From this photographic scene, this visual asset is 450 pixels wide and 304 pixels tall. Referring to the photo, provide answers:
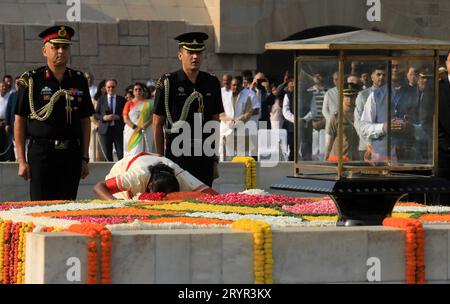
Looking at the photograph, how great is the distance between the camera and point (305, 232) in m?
9.91

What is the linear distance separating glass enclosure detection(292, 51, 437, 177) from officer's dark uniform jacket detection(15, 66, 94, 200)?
3253 millimetres

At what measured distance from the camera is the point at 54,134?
14.6m

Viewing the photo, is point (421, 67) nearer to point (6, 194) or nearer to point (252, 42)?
point (6, 194)

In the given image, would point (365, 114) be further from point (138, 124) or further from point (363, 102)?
point (138, 124)

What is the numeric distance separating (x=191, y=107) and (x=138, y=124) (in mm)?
7889

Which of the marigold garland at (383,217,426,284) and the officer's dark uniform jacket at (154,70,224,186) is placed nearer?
the marigold garland at (383,217,426,284)

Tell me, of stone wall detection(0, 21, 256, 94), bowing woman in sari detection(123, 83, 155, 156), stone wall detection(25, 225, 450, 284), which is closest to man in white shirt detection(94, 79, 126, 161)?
bowing woman in sari detection(123, 83, 155, 156)

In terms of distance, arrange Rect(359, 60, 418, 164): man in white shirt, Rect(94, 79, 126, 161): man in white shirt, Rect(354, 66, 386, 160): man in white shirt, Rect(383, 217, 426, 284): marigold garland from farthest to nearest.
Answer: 1. Rect(94, 79, 126, 161): man in white shirt
2. Rect(359, 60, 418, 164): man in white shirt
3. Rect(354, 66, 386, 160): man in white shirt
4. Rect(383, 217, 426, 284): marigold garland

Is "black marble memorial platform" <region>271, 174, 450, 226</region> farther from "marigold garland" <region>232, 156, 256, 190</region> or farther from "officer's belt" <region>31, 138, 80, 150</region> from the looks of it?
"marigold garland" <region>232, 156, 256, 190</region>

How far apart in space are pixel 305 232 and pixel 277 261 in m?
0.25

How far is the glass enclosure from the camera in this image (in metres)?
11.7

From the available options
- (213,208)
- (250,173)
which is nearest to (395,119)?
(213,208)

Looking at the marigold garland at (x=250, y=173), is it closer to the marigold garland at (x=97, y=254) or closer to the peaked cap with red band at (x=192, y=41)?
the peaked cap with red band at (x=192, y=41)

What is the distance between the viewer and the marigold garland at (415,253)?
10.1m
